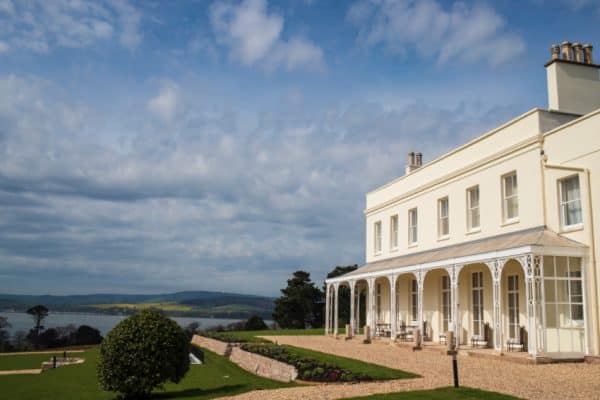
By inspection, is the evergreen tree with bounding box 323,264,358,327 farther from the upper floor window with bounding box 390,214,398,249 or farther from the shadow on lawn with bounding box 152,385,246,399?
the shadow on lawn with bounding box 152,385,246,399

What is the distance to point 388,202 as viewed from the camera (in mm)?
26750

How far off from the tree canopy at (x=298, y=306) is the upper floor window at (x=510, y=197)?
2535 centimetres

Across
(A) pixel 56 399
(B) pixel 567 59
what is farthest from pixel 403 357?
(B) pixel 567 59

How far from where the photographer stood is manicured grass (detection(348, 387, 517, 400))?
9344 millimetres

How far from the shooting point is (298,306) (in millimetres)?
41938

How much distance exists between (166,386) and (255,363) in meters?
2.69

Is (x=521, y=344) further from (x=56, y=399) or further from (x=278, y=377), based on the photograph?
(x=56, y=399)

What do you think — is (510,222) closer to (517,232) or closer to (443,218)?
(517,232)

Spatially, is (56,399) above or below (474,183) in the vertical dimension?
below

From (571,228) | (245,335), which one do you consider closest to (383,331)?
(245,335)

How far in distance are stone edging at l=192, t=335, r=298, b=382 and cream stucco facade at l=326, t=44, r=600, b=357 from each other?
5575 mm

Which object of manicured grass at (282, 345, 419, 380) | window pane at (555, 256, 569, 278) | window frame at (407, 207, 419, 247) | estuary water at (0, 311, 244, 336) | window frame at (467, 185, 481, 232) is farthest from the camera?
estuary water at (0, 311, 244, 336)

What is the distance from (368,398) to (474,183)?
38.8ft

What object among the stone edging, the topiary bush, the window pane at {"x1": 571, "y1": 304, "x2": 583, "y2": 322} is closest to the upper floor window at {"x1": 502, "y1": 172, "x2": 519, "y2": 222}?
the window pane at {"x1": 571, "y1": 304, "x2": 583, "y2": 322}
